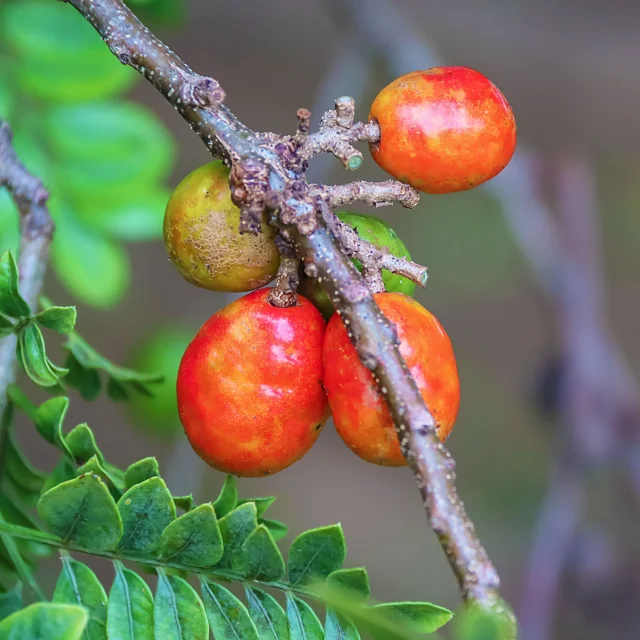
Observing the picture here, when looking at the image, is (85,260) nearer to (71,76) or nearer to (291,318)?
(71,76)

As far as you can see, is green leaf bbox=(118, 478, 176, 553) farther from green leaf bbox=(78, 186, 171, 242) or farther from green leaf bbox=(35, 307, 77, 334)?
green leaf bbox=(78, 186, 171, 242)

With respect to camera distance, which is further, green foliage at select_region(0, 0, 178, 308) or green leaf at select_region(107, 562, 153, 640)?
green foliage at select_region(0, 0, 178, 308)

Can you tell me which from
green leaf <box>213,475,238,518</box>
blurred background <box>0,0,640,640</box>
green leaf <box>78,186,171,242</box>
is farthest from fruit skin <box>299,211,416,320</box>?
blurred background <box>0,0,640,640</box>

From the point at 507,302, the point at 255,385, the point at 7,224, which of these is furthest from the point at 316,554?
the point at 507,302

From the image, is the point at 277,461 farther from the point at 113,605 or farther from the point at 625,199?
the point at 625,199

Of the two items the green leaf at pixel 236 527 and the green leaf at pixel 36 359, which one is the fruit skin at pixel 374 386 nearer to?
the green leaf at pixel 236 527

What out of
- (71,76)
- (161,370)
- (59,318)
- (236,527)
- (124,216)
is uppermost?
(71,76)

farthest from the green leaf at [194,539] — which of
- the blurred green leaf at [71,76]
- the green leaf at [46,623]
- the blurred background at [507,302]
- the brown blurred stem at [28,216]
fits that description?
the blurred background at [507,302]
